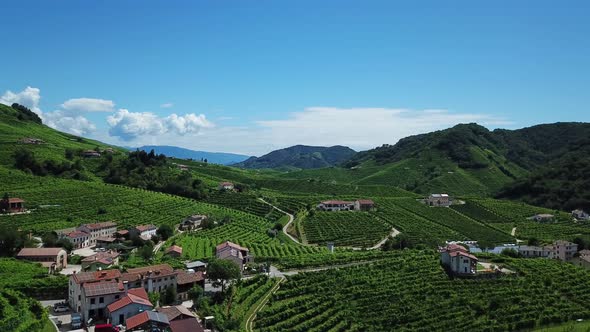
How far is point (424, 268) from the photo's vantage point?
53.4 meters

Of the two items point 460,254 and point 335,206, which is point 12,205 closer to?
point 335,206

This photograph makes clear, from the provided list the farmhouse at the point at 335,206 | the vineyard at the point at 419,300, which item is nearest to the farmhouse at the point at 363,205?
the farmhouse at the point at 335,206

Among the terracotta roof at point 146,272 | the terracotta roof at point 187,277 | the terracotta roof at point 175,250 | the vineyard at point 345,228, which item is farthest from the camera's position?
the vineyard at point 345,228

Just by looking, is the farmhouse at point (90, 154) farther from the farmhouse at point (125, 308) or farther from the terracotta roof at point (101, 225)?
the farmhouse at point (125, 308)

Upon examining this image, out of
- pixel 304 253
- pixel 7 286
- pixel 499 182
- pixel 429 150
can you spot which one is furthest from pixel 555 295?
pixel 429 150

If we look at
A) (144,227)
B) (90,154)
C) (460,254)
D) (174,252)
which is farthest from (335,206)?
(90,154)

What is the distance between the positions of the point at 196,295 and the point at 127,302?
6408 millimetres

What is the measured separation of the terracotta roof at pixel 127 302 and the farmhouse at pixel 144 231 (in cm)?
2857

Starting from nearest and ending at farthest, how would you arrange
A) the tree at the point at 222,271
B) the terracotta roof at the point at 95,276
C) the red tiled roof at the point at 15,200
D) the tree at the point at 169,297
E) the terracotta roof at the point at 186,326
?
the terracotta roof at the point at 186,326 < the terracotta roof at the point at 95,276 < the tree at the point at 169,297 < the tree at the point at 222,271 < the red tiled roof at the point at 15,200

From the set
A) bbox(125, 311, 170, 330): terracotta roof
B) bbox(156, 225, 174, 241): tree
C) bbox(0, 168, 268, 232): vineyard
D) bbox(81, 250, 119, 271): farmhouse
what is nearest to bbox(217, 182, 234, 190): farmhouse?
bbox(0, 168, 268, 232): vineyard

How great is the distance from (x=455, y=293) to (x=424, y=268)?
7.03 m

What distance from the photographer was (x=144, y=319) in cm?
3434

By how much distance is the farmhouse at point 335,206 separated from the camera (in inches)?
4003

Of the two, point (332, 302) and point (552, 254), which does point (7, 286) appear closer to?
point (332, 302)
